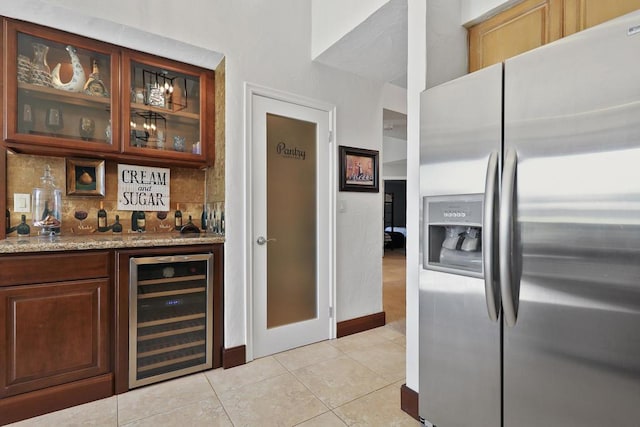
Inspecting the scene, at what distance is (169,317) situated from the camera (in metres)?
2.21

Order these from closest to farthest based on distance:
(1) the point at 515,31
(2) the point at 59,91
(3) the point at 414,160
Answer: (1) the point at 515,31 → (3) the point at 414,160 → (2) the point at 59,91

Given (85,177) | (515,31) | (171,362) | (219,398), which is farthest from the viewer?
(85,177)

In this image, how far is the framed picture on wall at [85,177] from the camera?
2.33 m

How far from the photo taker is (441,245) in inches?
63.5

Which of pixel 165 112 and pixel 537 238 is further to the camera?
pixel 165 112

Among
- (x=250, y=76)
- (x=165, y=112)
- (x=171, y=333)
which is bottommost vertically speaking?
(x=171, y=333)

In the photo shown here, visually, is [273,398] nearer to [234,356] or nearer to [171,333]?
[234,356]

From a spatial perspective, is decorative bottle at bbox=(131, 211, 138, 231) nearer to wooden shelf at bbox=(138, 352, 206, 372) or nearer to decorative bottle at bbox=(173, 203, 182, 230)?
decorative bottle at bbox=(173, 203, 182, 230)

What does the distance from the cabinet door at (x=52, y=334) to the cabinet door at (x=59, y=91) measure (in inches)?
36.3

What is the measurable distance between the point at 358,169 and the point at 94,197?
2.23 m

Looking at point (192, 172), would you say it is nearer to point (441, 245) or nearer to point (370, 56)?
point (370, 56)

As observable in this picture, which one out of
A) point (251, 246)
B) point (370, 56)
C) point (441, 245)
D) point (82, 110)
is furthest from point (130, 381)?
point (370, 56)

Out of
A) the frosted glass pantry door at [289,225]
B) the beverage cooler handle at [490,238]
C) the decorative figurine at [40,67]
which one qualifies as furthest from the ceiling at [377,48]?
the decorative figurine at [40,67]

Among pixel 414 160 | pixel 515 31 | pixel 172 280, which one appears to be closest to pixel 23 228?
pixel 172 280
